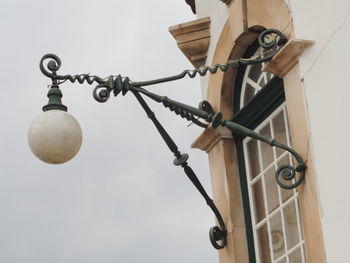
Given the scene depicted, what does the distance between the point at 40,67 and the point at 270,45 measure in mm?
1910

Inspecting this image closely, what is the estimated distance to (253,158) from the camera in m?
11.1

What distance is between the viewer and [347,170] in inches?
351

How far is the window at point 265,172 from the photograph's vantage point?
10281mm

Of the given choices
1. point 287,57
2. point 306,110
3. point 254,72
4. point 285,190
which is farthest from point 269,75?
point 306,110

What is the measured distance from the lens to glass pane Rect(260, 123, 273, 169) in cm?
1078

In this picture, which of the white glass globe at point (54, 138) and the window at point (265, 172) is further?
the window at point (265, 172)

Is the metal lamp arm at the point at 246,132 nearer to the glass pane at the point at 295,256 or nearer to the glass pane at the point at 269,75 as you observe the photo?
the glass pane at the point at 295,256

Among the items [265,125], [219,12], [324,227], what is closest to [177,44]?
[219,12]

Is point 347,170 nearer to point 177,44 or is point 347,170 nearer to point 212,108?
point 212,108

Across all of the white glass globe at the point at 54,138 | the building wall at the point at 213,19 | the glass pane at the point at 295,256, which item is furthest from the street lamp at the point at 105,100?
the building wall at the point at 213,19

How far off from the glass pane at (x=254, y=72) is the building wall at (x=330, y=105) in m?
1.30

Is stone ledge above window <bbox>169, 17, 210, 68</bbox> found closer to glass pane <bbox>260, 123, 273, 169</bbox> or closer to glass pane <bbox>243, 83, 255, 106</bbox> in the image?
glass pane <bbox>243, 83, 255, 106</bbox>

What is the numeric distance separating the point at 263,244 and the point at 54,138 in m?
2.21

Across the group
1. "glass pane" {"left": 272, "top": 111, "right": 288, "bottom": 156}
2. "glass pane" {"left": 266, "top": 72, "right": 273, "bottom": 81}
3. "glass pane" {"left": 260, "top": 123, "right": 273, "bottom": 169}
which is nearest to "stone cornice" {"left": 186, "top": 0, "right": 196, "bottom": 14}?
"glass pane" {"left": 266, "top": 72, "right": 273, "bottom": 81}
